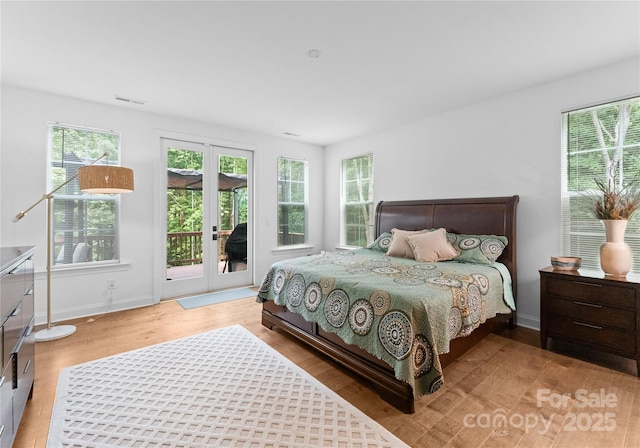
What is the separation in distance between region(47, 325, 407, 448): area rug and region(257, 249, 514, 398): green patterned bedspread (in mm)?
407

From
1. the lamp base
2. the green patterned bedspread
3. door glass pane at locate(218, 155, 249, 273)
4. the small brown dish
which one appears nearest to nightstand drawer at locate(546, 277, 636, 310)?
the small brown dish

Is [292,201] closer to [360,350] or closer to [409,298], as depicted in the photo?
[360,350]

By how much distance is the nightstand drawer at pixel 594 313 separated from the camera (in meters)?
2.20

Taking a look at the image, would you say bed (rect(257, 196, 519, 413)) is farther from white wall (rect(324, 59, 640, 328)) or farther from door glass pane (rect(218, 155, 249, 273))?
door glass pane (rect(218, 155, 249, 273))

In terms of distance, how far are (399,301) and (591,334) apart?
5.75 feet

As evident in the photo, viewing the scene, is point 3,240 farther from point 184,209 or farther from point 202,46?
point 202,46

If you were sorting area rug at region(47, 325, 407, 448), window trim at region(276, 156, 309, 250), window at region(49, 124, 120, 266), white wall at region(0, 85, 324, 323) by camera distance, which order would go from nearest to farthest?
1. area rug at region(47, 325, 407, 448)
2. white wall at region(0, 85, 324, 323)
3. window at region(49, 124, 120, 266)
4. window trim at region(276, 156, 309, 250)

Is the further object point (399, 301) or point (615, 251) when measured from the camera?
point (615, 251)

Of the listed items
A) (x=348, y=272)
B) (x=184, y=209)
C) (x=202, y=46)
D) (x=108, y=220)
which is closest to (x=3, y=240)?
(x=108, y=220)

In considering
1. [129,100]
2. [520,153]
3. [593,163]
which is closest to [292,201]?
[129,100]

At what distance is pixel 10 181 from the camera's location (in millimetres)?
3078

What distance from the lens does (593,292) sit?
235 centimetres

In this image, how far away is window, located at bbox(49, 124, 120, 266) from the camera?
11.1 ft

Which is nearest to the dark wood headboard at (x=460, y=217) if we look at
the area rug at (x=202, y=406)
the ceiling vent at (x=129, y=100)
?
the area rug at (x=202, y=406)
